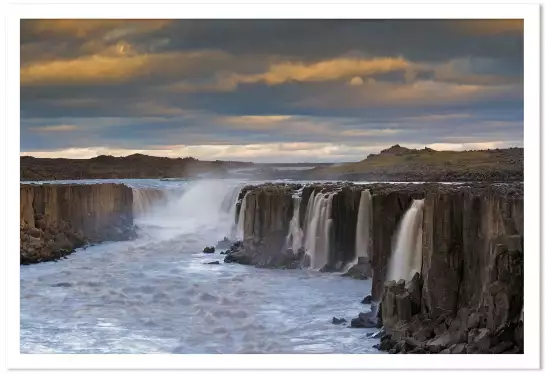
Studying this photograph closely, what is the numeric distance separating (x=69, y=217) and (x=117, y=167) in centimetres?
33

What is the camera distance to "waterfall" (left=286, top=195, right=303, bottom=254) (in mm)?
3730

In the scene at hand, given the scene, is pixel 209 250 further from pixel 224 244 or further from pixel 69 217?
pixel 69 217

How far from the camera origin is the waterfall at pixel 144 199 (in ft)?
12.2

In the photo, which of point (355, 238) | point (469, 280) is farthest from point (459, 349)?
Answer: point (355, 238)

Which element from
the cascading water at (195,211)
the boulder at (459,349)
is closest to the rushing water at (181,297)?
the cascading water at (195,211)

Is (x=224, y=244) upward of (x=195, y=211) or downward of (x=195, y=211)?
downward

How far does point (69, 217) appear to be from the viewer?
3729 mm

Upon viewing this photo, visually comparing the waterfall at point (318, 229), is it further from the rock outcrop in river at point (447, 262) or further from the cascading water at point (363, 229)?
the cascading water at point (363, 229)

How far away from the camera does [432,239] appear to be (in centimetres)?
364

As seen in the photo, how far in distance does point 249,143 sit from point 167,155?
0.37 m
